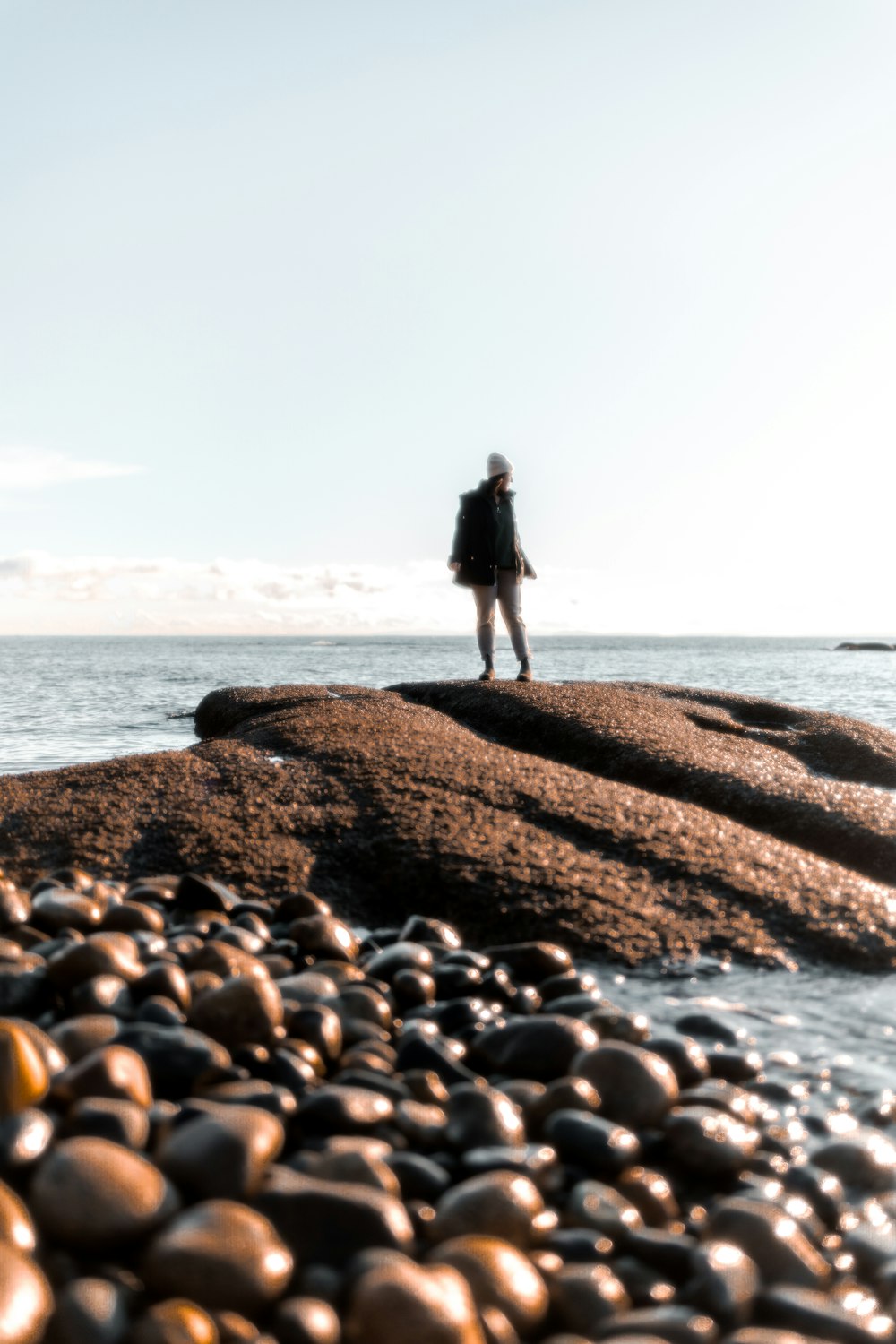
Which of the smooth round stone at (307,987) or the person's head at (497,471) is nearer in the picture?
the smooth round stone at (307,987)

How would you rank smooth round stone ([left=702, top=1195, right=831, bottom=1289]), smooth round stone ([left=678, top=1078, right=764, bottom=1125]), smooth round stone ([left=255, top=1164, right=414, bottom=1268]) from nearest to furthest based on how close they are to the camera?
smooth round stone ([left=255, top=1164, right=414, bottom=1268]) → smooth round stone ([left=702, top=1195, right=831, bottom=1289]) → smooth round stone ([left=678, top=1078, right=764, bottom=1125])

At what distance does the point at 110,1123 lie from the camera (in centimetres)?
244

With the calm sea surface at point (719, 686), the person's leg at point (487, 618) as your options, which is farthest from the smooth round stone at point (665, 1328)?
the person's leg at point (487, 618)

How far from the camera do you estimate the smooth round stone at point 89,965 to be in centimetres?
335

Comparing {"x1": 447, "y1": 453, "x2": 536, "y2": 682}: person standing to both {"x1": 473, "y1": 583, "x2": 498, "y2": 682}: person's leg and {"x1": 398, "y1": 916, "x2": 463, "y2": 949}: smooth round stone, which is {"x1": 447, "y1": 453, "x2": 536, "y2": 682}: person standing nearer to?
{"x1": 473, "y1": 583, "x2": 498, "y2": 682}: person's leg

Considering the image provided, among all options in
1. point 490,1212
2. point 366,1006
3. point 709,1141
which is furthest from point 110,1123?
point 709,1141

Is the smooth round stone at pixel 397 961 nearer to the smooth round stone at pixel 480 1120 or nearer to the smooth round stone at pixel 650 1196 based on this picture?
the smooth round stone at pixel 480 1120

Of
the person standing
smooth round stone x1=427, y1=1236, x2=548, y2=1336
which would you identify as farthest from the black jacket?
smooth round stone x1=427, y1=1236, x2=548, y2=1336

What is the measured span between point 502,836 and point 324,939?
1460mm

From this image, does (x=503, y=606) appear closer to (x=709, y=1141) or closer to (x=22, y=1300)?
(x=709, y=1141)

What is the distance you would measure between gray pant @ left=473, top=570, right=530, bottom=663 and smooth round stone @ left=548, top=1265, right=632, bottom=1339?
32.9 feet

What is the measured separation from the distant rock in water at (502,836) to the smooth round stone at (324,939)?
0.37 meters

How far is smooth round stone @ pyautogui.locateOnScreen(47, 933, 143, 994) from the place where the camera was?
132 inches

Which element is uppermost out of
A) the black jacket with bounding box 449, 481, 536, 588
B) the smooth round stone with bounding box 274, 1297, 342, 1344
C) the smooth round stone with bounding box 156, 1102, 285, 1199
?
the black jacket with bounding box 449, 481, 536, 588
